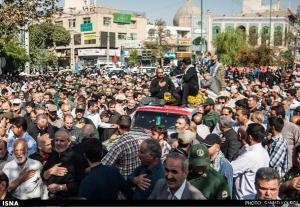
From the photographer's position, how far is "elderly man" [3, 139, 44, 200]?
4.86 metres

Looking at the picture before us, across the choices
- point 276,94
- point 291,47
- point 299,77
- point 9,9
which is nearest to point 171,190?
point 276,94

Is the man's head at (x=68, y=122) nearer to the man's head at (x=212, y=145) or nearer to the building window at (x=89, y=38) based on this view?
the building window at (x=89, y=38)

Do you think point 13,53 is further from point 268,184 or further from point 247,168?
point 268,184

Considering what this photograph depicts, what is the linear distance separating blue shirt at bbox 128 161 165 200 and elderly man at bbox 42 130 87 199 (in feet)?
1.96

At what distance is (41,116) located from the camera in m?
8.13

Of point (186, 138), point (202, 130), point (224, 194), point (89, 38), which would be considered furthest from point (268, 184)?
point (89, 38)

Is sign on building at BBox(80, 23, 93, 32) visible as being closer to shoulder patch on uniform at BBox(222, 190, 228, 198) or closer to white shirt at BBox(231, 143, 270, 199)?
white shirt at BBox(231, 143, 270, 199)

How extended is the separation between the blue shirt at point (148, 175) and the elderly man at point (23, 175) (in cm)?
98

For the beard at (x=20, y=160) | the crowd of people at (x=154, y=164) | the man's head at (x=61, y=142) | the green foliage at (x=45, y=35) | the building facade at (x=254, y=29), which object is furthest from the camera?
the building facade at (x=254, y=29)

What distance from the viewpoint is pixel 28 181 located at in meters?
5.00

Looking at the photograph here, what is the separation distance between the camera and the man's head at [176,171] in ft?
13.9

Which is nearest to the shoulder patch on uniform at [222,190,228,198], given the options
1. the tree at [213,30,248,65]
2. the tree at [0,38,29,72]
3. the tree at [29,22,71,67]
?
the tree at [29,22,71,67]

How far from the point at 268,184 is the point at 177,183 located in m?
0.82

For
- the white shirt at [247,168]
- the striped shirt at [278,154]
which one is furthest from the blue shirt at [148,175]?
the striped shirt at [278,154]
